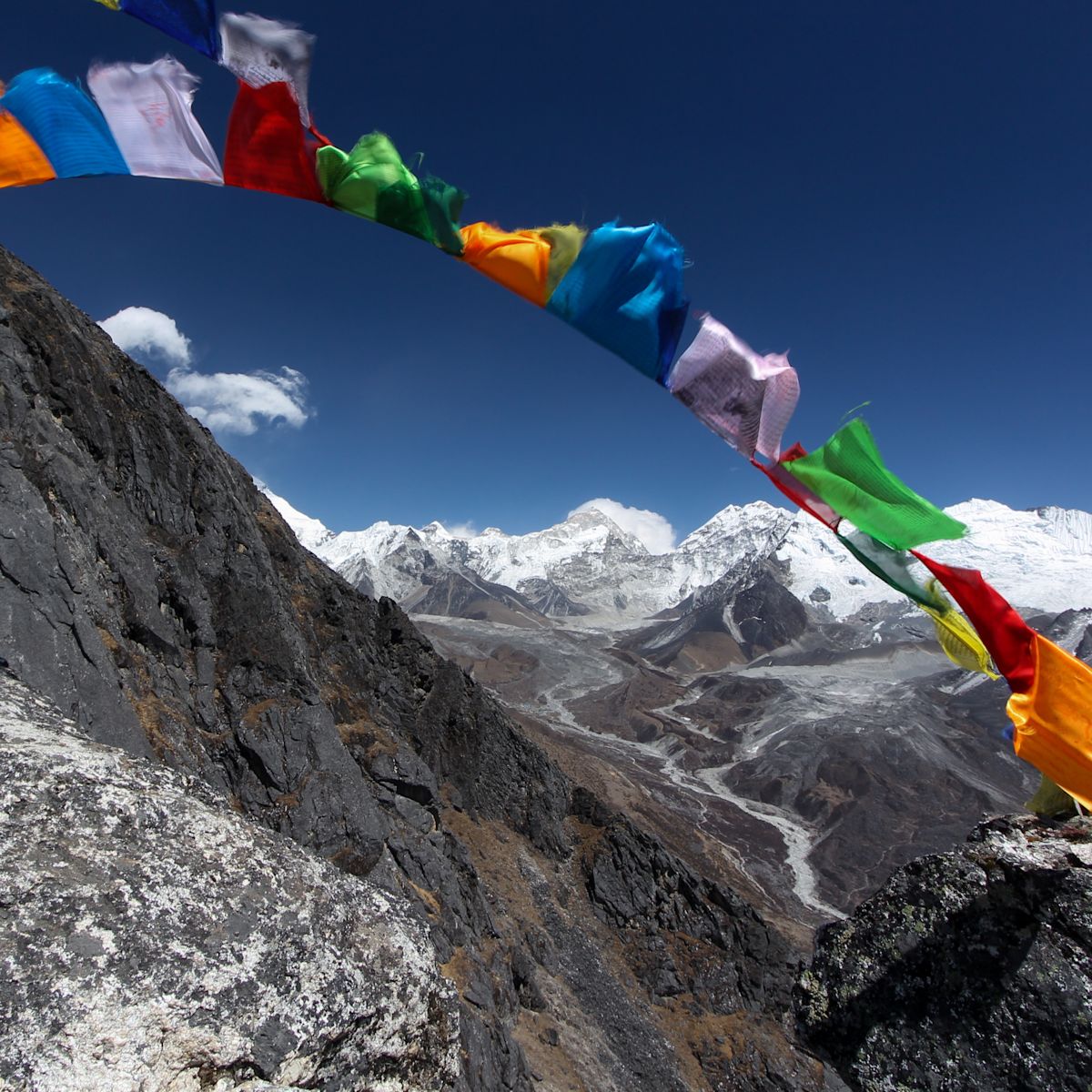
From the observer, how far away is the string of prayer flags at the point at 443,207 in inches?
219

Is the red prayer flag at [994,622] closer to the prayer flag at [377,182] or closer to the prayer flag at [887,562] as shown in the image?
the prayer flag at [887,562]

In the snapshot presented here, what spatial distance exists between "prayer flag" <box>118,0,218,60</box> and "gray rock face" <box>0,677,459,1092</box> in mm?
5325

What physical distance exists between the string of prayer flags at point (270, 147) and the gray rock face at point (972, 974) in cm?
741

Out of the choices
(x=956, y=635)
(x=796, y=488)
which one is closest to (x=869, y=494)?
(x=796, y=488)

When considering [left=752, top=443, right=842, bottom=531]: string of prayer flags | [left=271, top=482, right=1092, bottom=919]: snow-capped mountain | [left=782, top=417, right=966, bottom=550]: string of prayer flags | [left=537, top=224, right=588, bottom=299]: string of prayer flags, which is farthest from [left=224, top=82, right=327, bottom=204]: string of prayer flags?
[left=271, top=482, right=1092, bottom=919]: snow-capped mountain

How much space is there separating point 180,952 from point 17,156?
6358mm

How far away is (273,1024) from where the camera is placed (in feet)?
9.11

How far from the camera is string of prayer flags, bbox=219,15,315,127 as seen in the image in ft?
16.6

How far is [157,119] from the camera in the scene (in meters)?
5.54

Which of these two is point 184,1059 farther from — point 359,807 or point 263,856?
point 359,807

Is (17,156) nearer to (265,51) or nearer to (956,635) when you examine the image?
(265,51)

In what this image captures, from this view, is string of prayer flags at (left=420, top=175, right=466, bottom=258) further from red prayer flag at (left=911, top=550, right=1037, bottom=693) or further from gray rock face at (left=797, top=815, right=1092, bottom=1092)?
gray rock face at (left=797, top=815, right=1092, bottom=1092)

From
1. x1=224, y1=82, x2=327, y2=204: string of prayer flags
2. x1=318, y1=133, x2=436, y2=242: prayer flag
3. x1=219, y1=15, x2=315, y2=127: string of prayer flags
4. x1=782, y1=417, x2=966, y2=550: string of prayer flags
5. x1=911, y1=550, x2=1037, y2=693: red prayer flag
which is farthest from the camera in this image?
x1=318, y1=133, x2=436, y2=242: prayer flag

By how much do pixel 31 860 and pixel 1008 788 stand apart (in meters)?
112
